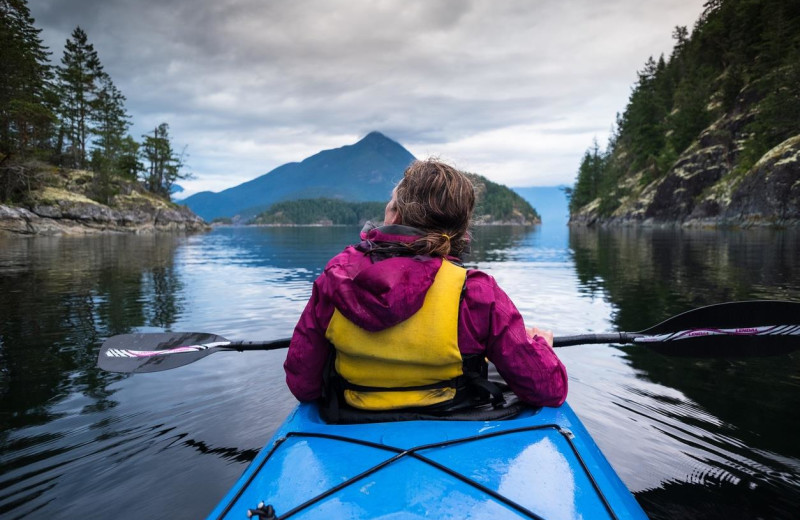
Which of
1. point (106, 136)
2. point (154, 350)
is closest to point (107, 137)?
point (106, 136)

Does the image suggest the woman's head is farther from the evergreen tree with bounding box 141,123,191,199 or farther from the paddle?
the evergreen tree with bounding box 141,123,191,199

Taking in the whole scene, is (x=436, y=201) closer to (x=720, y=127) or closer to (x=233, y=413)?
(x=233, y=413)

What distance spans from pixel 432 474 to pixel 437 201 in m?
1.46

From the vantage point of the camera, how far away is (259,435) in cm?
437

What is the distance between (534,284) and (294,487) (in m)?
13.0

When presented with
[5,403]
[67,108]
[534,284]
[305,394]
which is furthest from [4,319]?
[67,108]

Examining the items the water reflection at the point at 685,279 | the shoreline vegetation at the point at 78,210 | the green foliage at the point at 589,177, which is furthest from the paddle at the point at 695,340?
the green foliage at the point at 589,177

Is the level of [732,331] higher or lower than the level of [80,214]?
lower

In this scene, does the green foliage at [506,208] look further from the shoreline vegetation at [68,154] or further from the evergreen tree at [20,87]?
the evergreen tree at [20,87]

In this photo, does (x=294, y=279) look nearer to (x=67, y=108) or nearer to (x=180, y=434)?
(x=180, y=434)

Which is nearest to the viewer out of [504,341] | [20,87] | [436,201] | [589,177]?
[504,341]

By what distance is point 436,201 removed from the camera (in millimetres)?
2574

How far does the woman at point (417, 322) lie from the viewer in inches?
87.5

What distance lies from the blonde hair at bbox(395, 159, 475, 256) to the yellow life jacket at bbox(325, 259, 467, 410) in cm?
29
